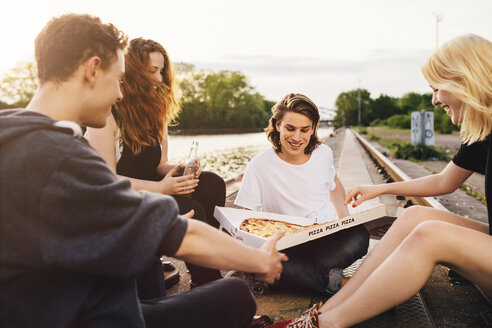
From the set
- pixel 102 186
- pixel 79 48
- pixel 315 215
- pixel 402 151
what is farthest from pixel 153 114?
pixel 402 151

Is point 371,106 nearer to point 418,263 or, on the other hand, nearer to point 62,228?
point 418,263

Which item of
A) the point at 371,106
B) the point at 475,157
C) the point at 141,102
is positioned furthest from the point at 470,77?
the point at 371,106

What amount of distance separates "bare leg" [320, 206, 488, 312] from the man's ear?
1575 mm

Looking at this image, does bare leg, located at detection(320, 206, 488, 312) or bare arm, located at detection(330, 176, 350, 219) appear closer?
bare leg, located at detection(320, 206, 488, 312)

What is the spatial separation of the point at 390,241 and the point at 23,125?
1927 millimetres

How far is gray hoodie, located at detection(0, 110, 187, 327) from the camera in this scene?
1086 mm

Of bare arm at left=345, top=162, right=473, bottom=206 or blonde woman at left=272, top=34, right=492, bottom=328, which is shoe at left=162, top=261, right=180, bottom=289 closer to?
blonde woman at left=272, top=34, right=492, bottom=328

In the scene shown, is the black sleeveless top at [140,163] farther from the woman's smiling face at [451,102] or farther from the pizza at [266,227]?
the woman's smiling face at [451,102]

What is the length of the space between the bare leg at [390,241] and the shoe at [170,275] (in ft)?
4.31

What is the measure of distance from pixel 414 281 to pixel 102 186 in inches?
59.3

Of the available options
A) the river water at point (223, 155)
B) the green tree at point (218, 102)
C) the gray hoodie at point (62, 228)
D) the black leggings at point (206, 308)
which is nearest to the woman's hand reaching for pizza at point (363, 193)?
the black leggings at point (206, 308)

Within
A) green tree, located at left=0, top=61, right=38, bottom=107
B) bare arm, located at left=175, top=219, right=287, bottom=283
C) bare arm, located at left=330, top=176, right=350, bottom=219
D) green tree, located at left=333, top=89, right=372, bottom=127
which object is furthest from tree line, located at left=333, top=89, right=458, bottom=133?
bare arm, located at left=175, top=219, right=287, bottom=283

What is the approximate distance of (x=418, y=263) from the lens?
1913mm

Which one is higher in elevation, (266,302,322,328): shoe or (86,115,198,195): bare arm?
(86,115,198,195): bare arm
